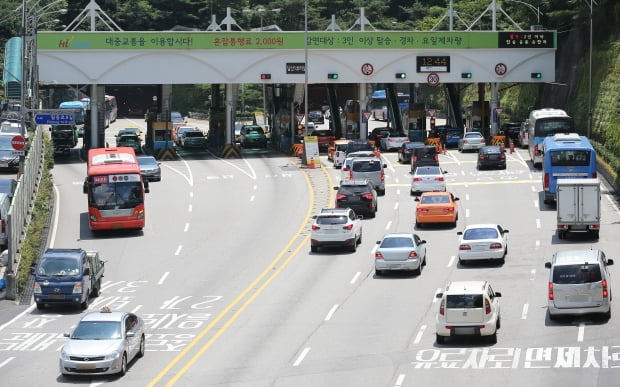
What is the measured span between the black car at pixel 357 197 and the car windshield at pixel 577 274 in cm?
2201

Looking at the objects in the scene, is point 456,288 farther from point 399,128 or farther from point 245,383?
point 399,128

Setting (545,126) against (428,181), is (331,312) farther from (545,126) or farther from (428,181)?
(545,126)

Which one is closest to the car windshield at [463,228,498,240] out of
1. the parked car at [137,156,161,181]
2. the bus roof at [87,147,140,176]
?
the bus roof at [87,147,140,176]

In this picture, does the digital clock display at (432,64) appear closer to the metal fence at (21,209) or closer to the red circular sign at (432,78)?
the red circular sign at (432,78)

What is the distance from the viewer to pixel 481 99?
10088cm

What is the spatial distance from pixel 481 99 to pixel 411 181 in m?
32.9

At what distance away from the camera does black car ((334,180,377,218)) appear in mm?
58031

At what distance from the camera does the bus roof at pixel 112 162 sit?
5528cm

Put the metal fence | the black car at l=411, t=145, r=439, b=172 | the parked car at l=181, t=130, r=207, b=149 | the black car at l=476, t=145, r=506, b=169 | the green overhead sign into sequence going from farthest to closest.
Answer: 1. the parked car at l=181, t=130, r=207, b=149
2. the green overhead sign
3. the black car at l=476, t=145, r=506, b=169
4. the black car at l=411, t=145, r=439, b=172
5. the metal fence

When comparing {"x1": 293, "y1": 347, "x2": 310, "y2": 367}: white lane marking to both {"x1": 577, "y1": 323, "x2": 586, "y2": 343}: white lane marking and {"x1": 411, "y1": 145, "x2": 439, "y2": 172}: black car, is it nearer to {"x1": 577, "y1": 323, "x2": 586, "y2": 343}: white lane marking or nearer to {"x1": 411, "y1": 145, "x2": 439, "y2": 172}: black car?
{"x1": 577, "y1": 323, "x2": 586, "y2": 343}: white lane marking

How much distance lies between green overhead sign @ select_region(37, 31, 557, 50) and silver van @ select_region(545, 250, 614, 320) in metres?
52.2

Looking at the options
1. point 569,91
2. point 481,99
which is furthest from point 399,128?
point 569,91

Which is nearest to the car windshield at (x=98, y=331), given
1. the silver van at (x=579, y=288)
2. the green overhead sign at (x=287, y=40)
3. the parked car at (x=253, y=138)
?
the silver van at (x=579, y=288)

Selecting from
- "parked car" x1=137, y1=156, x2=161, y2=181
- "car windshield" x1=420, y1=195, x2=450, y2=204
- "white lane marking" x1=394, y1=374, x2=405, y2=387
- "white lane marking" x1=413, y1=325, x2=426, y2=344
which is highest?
"parked car" x1=137, y1=156, x2=161, y2=181
